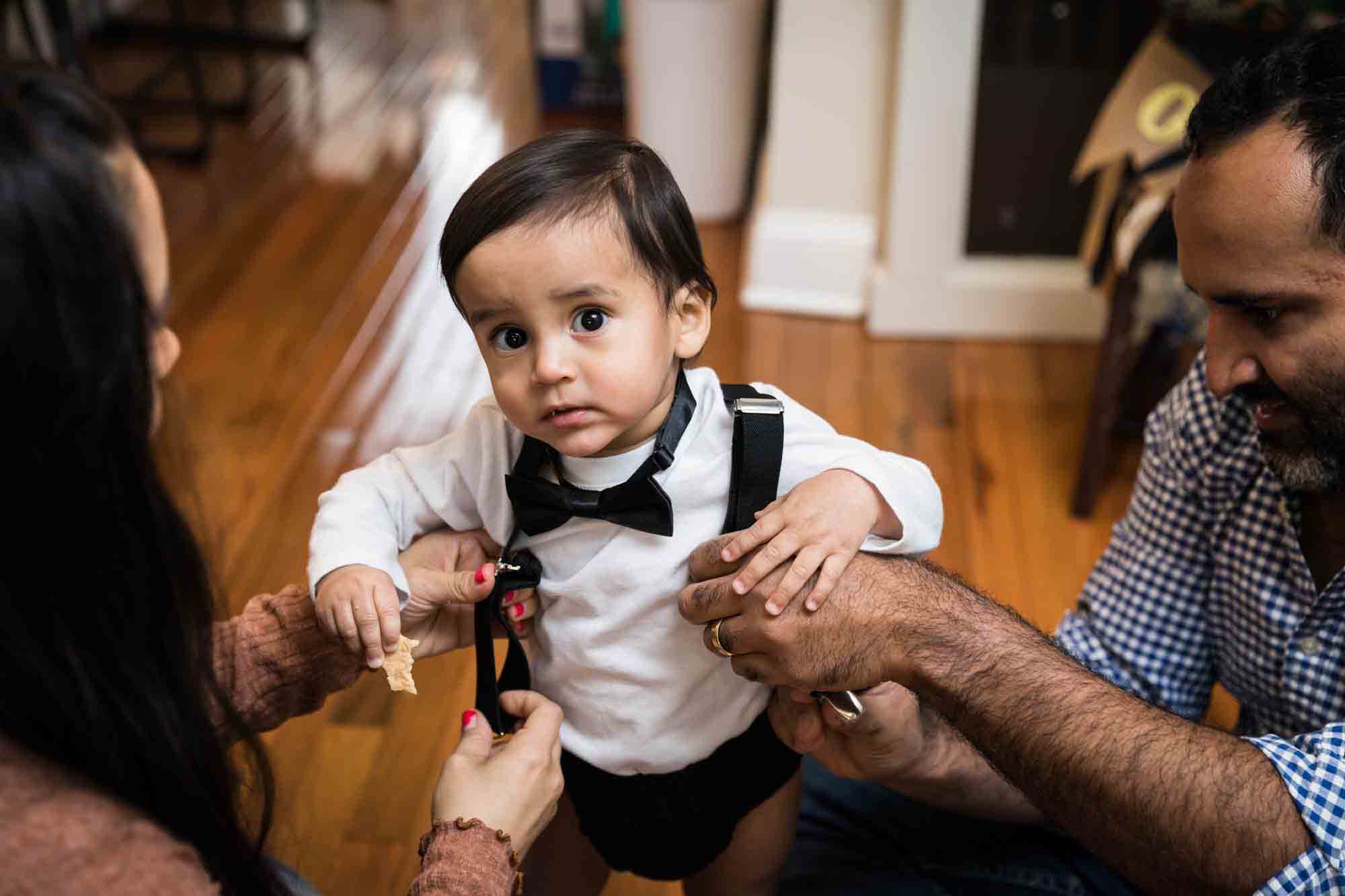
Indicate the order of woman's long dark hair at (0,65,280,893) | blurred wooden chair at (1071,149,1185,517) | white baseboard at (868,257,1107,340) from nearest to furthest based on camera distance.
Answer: woman's long dark hair at (0,65,280,893), blurred wooden chair at (1071,149,1185,517), white baseboard at (868,257,1107,340)

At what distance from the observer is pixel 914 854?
1402mm

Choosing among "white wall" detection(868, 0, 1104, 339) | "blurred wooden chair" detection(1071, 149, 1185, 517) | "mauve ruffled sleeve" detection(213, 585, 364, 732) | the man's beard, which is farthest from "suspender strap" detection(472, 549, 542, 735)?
"white wall" detection(868, 0, 1104, 339)

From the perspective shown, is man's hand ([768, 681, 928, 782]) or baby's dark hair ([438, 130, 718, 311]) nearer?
baby's dark hair ([438, 130, 718, 311])

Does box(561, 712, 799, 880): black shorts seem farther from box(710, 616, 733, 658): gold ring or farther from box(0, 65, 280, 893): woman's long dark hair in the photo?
box(0, 65, 280, 893): woman's long dark hair

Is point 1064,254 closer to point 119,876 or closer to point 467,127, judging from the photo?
point 467,127

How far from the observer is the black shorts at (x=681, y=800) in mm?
1197

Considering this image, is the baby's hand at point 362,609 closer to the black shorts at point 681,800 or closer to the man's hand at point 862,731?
the black shorts at point 681,800

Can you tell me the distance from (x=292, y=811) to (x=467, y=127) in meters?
2.74

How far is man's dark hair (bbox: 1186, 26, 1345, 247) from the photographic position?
3.59ft

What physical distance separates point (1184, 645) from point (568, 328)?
2.70 ft

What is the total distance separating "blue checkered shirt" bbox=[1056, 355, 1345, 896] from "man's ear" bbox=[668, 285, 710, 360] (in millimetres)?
561

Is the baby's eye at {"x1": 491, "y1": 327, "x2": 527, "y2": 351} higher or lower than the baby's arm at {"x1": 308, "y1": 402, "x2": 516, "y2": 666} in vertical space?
higher

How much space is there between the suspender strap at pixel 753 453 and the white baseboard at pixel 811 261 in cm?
204

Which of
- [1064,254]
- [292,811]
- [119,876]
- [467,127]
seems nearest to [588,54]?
[467,127]
